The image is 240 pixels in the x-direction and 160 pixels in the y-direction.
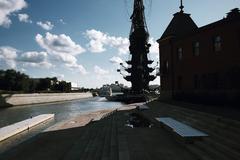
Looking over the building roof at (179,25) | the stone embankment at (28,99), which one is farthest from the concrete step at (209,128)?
the stone embankment at (28,99)

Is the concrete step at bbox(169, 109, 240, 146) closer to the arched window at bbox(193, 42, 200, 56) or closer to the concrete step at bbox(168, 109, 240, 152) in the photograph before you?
the concrete step at bbox(168, 109, 240, 152)

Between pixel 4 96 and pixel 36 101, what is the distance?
1606cm

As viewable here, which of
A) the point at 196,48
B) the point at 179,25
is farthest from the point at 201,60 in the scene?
the point at 179,25

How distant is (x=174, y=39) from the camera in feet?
136

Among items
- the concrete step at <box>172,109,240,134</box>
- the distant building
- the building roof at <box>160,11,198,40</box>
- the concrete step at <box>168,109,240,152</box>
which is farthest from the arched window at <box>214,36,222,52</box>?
the concrete step at <box>168,109,240,152</box>

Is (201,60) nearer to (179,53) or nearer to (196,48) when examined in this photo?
(196,48)

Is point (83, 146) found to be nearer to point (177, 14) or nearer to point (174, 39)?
point (174, 39)

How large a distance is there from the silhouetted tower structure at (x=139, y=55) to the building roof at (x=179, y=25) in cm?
5246

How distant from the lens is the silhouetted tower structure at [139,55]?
98312 millimetres

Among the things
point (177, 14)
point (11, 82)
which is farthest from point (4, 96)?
point (177, 14)

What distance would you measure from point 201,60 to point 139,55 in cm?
6503

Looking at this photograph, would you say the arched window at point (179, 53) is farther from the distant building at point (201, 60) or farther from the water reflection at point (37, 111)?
the water reflection at point (37, 111)

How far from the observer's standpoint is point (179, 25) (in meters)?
43.9

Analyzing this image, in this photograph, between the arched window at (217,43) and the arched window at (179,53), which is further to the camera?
the arched window at (179,53)
